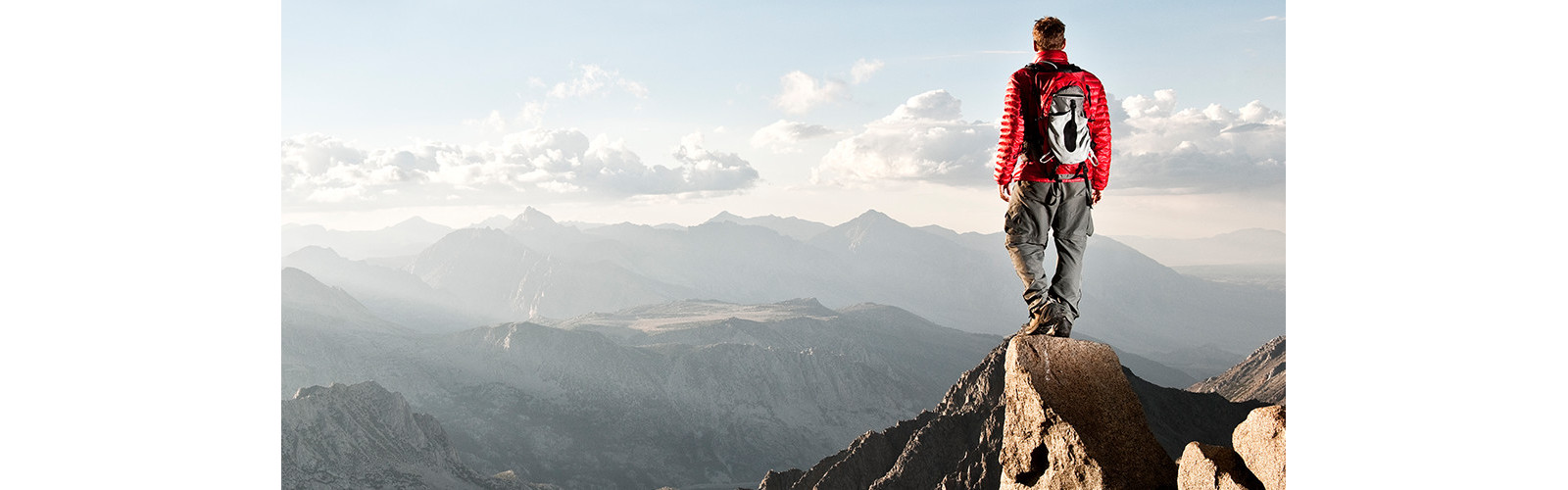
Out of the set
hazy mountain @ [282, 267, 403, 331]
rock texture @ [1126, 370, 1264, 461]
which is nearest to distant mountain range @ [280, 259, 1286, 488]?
hazy mountain @ [282, 267, 403, 331]

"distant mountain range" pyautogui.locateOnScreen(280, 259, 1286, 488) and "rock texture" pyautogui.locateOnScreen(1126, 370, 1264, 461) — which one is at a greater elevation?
"rock texture" pyautogui.locateOnScreen(1126, 370, 1264, 461)

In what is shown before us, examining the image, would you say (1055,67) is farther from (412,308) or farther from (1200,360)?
(412,308)

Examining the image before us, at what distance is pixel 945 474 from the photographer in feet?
112

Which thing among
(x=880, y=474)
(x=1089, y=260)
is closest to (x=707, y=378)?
(x=880, y=474)

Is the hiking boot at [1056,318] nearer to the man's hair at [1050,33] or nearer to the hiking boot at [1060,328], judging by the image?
the hiking boot at [1060,328]

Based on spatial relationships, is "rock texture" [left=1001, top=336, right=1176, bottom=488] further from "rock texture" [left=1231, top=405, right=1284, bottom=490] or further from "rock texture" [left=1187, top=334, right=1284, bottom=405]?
"rock texture" [left=1187, top=334, right=1284, bottom=405]

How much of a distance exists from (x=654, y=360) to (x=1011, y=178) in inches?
4110

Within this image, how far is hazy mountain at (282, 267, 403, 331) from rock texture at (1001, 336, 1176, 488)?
361ft

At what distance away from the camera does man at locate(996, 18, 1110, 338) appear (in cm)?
549

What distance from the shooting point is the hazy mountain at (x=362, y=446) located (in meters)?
58.5

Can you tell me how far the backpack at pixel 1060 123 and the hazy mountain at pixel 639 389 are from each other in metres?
85.4

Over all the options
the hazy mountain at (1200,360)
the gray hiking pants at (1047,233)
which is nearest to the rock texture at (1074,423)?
the gray hiking pants at (1047,233)

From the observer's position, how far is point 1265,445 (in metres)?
4.62
